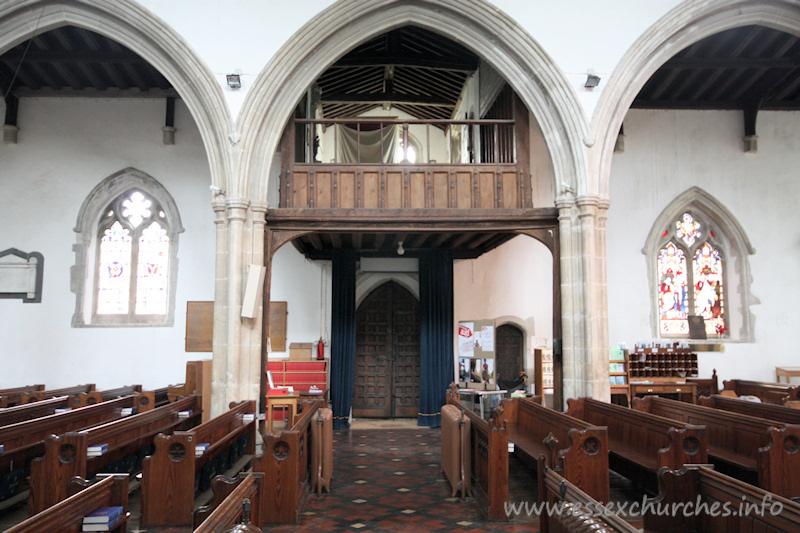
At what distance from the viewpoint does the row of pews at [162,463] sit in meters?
4.54

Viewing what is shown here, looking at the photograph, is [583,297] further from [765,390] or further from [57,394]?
[57,394]

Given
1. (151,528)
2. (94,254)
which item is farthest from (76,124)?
(151,528)

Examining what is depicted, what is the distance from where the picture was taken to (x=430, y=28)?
8.38 metres

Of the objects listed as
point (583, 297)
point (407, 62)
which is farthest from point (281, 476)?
point (407, 62)

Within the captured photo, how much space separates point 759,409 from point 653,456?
204 centimetres

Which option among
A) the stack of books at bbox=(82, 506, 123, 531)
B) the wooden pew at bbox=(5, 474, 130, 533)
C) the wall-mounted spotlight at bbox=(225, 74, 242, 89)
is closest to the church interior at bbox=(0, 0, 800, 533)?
the wall-mounted spotlight at bbox=(225, 74, 242, 89)

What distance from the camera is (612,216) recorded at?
1084cm

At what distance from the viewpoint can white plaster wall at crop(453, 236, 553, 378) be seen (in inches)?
440

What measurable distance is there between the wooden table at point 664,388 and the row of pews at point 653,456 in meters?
2.56

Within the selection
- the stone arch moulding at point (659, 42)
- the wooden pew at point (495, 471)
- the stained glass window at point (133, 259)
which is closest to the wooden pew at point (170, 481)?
the wooden pew at point (495, 471)

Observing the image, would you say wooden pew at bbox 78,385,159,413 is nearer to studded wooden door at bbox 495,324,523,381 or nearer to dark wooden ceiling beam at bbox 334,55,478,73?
dark wooden ceiling beam at bbox 334,55,478,73

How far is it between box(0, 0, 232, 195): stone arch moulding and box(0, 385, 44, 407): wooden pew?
3982mm

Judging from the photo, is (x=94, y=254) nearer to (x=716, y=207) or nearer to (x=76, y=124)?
(x=76, y=124)

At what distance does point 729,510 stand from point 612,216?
321 inches
